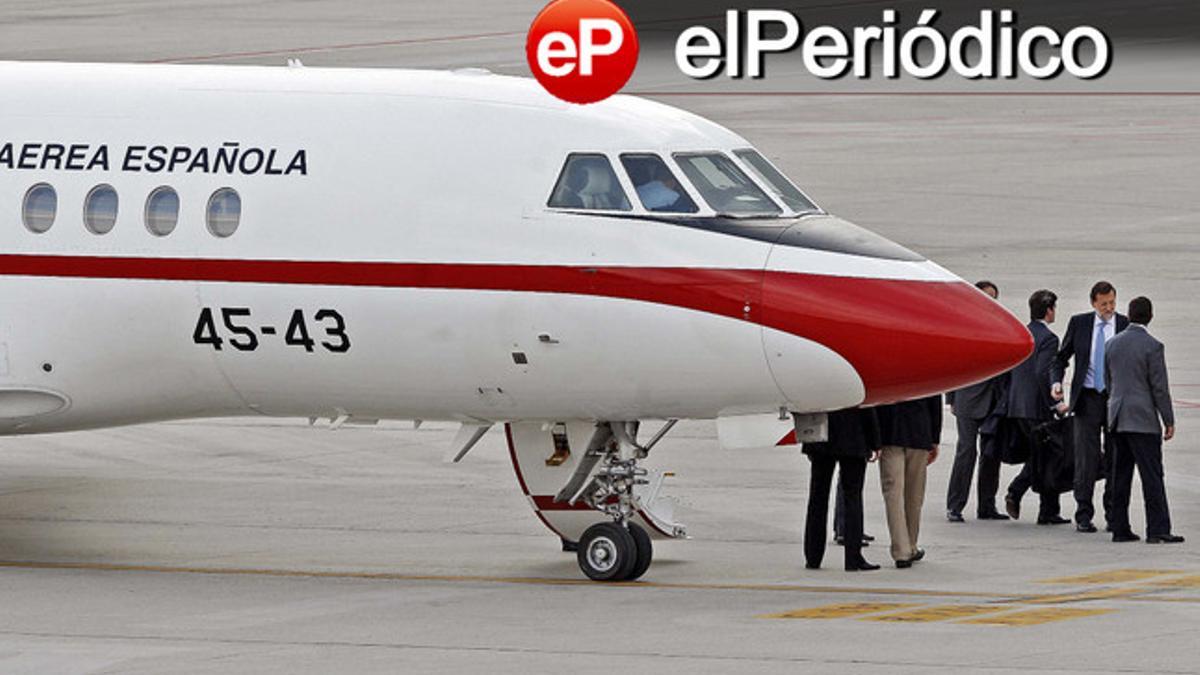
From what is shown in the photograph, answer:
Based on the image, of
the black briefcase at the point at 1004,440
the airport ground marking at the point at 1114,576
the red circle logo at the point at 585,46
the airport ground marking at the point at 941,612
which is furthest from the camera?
the red circle logo at the point at 585,46

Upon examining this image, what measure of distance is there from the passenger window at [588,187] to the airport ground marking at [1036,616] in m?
3.84

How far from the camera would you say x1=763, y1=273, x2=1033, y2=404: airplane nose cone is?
1944cm

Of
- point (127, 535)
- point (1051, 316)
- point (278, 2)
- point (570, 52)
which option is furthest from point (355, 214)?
point (278, 2)

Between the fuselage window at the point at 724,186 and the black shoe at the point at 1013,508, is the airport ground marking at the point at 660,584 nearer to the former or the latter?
the fuselage window at the point at 724,186

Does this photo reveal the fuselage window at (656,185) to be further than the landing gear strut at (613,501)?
No

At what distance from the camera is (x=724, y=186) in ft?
67.2

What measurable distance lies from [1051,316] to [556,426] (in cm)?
437

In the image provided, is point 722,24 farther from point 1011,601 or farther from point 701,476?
point 1011,601

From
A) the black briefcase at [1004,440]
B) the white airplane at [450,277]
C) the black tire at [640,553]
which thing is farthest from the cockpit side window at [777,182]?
the black briefcase at [1004,440]

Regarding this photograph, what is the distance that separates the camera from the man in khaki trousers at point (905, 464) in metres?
21.4

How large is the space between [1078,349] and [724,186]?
391 cm

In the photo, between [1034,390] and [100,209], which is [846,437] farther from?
[100,209]

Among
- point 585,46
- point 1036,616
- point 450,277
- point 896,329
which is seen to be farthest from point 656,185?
point 585,46

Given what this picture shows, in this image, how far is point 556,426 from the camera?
21594 millimetres
